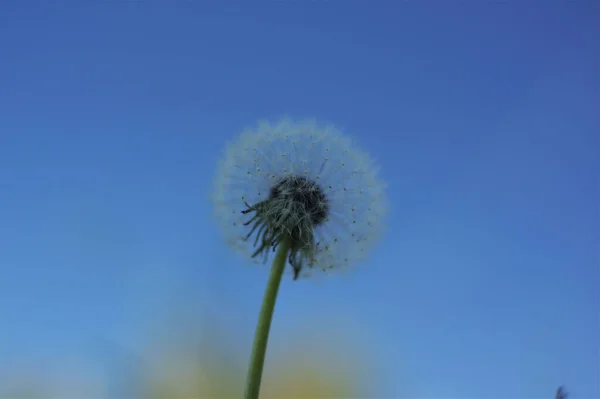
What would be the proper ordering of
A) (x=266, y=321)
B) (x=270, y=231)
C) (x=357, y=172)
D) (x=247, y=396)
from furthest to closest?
(x=357, y=172) < (x=270, y=231) < (x=266, y=321) < (x=247, y=396)

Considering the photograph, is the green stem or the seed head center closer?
the green stem

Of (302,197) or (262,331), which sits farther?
(302,197)

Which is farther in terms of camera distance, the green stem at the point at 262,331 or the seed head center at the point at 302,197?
the seed head center at the point at 302,197

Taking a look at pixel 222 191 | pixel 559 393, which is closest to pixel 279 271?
pixel 222 191

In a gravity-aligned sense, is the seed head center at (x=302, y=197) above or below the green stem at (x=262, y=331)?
above

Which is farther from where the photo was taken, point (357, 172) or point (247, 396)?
point (357, 172)

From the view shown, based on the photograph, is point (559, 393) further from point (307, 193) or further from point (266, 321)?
point (307, 193)

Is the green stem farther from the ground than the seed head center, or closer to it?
closer to it

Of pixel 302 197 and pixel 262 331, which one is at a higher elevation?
pixel 302 197
